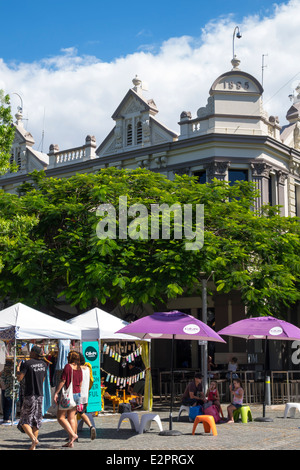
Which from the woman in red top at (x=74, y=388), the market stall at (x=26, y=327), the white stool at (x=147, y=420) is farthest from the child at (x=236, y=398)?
the woman in red top at (x=74, y=388)

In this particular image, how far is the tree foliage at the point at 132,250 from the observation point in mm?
22172

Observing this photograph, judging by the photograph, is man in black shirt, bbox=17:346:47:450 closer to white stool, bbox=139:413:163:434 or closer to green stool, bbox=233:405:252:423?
white stool, bbox=139:413:163:434

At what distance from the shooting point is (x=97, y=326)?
63.6 ft

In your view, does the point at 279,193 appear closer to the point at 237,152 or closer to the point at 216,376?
the point at 237,152

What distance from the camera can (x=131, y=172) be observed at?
82.7 feet

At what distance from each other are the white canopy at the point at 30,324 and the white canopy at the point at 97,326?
134cm

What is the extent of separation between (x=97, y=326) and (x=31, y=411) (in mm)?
7286

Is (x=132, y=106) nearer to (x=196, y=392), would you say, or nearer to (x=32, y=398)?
(x=196, y=392)

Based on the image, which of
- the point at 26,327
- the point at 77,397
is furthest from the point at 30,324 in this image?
the point at 77,397

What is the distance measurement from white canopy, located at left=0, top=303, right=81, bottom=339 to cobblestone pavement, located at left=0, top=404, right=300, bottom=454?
235 cm

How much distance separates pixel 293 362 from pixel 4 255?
14.6 meters

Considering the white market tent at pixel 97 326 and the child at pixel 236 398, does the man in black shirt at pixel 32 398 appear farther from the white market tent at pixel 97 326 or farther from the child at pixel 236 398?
the white market tent at pixel 97 326

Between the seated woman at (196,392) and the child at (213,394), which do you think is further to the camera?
the child at (213,394)
